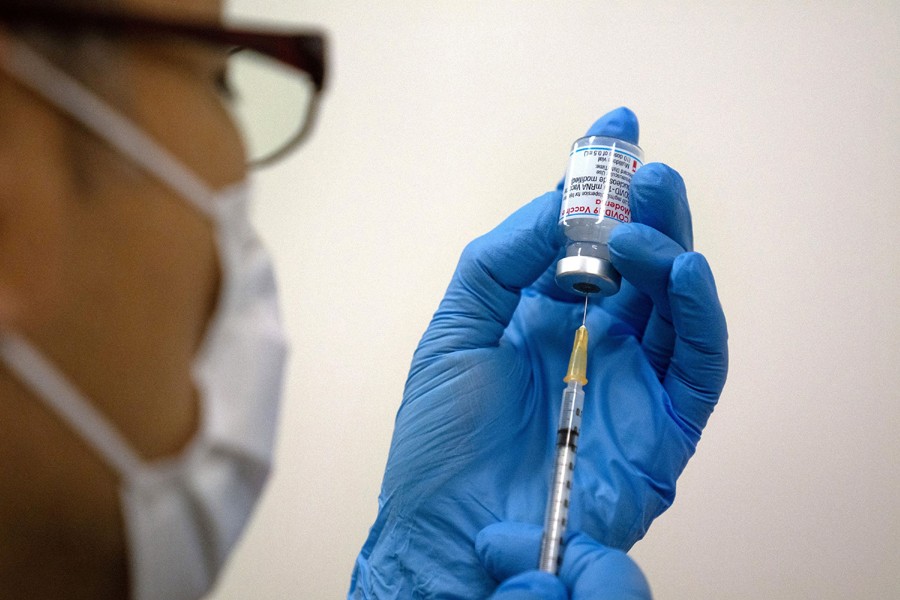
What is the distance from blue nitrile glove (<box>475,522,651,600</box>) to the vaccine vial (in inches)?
12.6

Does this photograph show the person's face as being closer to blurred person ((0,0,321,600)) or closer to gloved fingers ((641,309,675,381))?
blurred person ((0,0,321,600))

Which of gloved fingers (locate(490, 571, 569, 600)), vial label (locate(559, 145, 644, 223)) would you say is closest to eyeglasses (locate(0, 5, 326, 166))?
vial label (locate(559, 145, 644, 223))

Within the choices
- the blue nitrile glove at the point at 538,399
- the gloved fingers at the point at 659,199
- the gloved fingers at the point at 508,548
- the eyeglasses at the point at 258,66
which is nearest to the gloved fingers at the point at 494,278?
the blue nitrile glove at the point at 538,399

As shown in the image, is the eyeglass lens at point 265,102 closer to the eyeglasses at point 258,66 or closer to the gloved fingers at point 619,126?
the eyeglasses at point 258,66

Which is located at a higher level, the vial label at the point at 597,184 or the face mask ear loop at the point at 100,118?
the vial label at the point at 597,184

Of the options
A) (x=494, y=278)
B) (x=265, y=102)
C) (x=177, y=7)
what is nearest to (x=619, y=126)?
(x=494, y=278)

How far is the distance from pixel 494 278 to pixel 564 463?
0.95 feet

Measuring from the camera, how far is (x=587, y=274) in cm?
95

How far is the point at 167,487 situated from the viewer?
58 cm

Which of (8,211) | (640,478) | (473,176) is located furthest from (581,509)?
(473,176)

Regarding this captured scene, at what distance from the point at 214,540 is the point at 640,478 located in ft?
1.84

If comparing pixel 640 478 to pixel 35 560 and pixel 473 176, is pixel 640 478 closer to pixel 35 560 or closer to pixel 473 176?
pixel 35 560

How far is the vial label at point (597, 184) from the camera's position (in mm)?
945

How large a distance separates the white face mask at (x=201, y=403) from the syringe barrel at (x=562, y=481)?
37 cm
